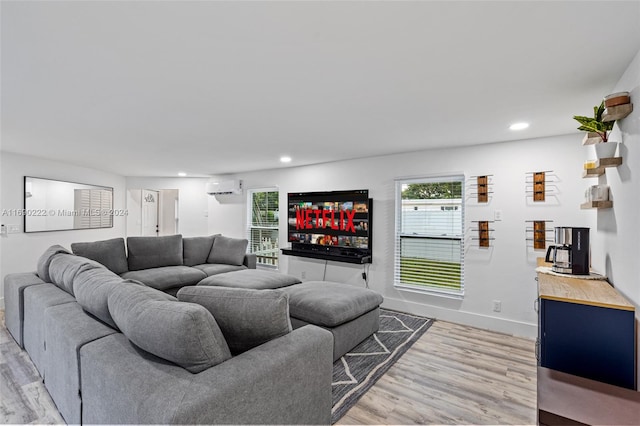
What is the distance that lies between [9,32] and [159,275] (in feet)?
10.9

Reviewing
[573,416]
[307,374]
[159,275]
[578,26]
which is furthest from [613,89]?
[159,275]

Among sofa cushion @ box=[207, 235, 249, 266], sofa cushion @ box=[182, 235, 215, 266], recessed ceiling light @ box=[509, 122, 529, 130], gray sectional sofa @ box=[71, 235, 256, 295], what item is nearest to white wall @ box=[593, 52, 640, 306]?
recessed ceiling light @ box=[509, 122, 529, 130]

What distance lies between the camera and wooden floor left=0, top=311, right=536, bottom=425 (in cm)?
204

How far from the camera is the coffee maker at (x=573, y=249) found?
242cm

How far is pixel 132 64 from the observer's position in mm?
1815

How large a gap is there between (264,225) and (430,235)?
330cm

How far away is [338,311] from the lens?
2.83 m

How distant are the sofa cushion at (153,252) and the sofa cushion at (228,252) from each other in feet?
1.83

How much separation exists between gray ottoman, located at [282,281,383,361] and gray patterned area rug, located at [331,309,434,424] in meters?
0.10

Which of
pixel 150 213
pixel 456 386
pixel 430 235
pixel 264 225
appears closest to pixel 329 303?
pixel 456 386

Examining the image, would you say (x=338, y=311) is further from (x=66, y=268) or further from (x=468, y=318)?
(x=66, y=268)

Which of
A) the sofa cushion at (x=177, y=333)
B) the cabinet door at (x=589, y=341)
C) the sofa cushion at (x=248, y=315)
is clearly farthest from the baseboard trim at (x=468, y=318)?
the sofa cushion at (x=177, y=333)

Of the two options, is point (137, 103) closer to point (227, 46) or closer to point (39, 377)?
point (227, 46)

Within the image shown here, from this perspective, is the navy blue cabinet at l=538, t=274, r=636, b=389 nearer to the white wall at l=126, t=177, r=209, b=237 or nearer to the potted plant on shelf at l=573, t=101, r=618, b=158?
the potted plant on shelf at l=573, t=101, r=618, b=158
